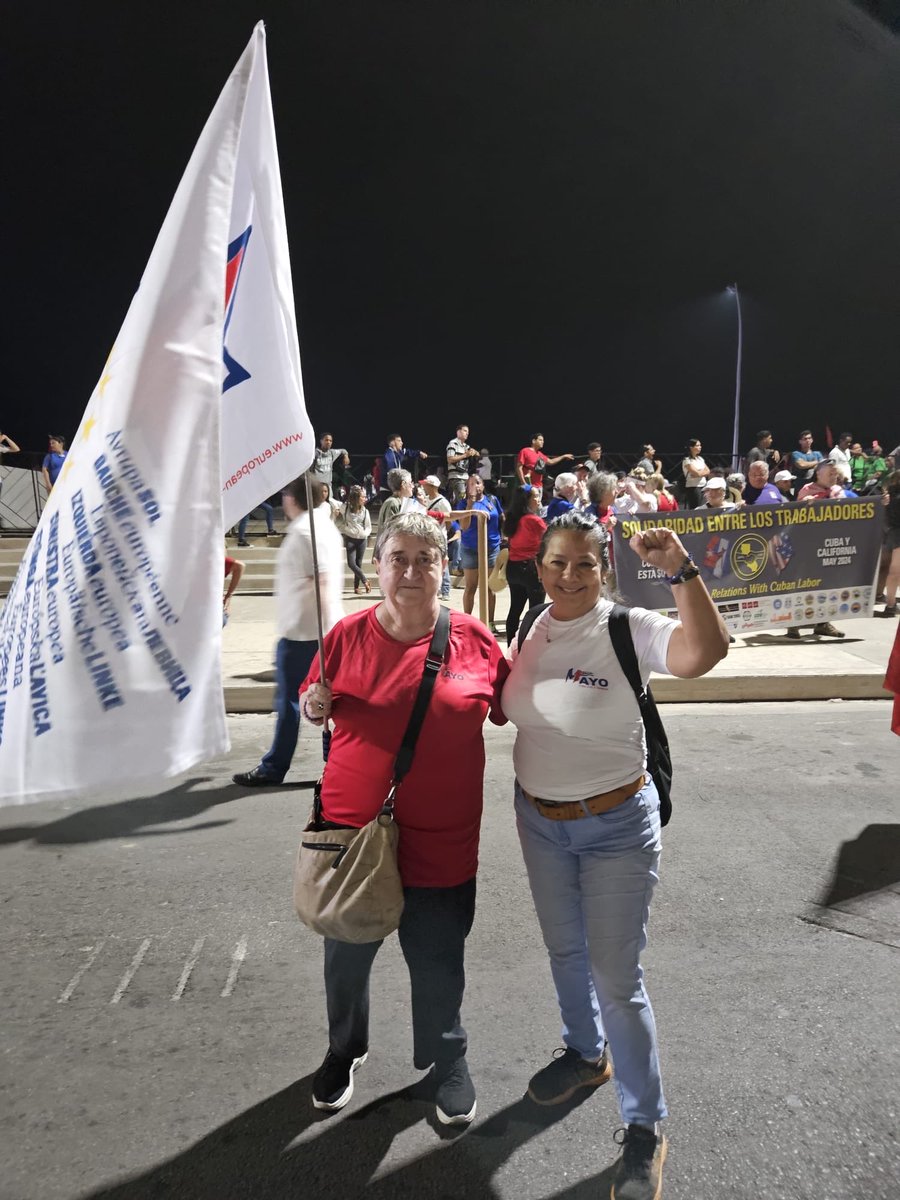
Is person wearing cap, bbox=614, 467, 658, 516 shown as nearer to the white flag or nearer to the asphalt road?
the asphalt road

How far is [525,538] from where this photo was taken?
29.1ft

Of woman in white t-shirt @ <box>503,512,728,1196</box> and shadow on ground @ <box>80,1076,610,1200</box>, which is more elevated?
woman in white t-shirt @ <box>503,512,728,1196</box>

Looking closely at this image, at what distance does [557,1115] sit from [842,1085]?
941 mm

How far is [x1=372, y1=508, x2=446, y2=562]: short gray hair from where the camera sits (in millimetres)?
2479

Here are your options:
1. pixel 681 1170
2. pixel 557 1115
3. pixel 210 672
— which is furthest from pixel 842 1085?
pixel 210 672

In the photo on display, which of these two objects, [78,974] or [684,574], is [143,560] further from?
[78,974]

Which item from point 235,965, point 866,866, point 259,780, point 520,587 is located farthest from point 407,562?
point 520,587

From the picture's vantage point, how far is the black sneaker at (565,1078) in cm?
259

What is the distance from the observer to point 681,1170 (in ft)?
7.67

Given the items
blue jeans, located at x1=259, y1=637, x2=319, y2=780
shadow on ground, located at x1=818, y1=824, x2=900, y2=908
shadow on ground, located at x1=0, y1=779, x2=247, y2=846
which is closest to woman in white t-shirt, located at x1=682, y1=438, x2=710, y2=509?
shadow on ground, located at x1=818, y1=824, x2=900, y2=908

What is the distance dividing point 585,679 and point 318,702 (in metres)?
0.76

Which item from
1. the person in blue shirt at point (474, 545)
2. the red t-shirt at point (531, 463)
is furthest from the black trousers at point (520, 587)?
the red t-shirt at point (531, 463)

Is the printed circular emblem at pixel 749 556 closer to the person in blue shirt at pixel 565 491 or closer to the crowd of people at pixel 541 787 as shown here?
the person in blue shirt at pixel 565 491

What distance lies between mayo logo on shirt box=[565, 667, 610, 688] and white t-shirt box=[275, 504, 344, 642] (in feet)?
9.19
